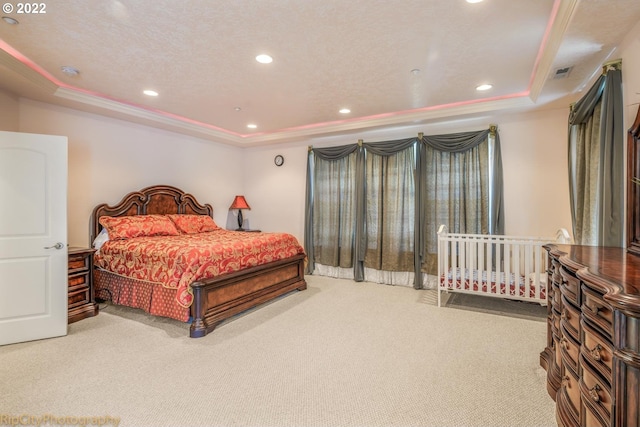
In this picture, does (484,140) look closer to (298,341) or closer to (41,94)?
(298,341)

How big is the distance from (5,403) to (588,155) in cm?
486

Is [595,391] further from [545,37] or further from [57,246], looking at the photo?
[57,246]

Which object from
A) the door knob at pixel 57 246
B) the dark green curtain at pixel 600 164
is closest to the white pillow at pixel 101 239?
the door knob at pixel 57 246

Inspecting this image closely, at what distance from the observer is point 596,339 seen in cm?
129

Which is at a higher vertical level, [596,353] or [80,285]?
[596,353]

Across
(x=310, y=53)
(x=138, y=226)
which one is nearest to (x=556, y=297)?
(x=310, y=53)

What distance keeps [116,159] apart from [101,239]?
1218 millimetres

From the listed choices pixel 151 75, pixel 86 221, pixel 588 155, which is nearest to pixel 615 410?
pixel 588 155

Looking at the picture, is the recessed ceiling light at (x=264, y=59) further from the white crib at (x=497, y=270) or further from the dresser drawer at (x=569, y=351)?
the dresser drawer at (x=569, y=351)

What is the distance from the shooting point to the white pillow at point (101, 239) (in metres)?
4.02

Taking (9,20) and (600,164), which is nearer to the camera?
(9,20)

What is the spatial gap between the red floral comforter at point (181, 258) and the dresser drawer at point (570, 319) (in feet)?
9.45

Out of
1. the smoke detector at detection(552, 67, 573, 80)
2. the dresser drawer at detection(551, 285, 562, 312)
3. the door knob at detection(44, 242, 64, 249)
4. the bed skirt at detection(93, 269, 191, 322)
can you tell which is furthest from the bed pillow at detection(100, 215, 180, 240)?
the smoke detector at detection(552, 67, 573, 80)

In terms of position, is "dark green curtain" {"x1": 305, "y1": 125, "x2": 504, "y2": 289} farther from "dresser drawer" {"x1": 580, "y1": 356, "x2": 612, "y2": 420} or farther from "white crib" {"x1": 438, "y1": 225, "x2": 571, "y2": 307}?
"dresser drawer" {"x1": 580, "y1": 356, "x2": 612, "y2": 420}
